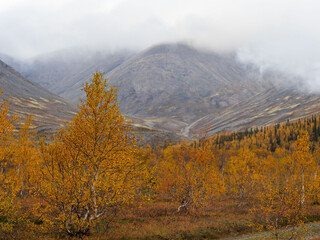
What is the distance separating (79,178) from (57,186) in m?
1.68

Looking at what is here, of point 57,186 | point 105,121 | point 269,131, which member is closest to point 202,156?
point 105,121

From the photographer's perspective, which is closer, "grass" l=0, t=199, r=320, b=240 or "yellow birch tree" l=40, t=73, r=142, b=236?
"yellow birch tree" l=40, t=73, r=142, b=236

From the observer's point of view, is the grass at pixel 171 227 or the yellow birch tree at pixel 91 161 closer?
the yellow birch tree at pixel 91 161

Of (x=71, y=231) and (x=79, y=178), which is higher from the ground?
(x=79, y=178)

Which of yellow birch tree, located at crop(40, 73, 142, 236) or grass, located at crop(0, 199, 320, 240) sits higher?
yellow birch tree, located at crop(40, 73, 142, 236)

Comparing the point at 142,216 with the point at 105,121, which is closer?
the point at 105,121

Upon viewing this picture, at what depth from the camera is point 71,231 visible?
18.8 meters

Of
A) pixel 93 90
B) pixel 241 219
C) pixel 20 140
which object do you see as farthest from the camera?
pixel 20 140

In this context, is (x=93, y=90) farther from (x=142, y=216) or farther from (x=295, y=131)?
(x=295, y=131)

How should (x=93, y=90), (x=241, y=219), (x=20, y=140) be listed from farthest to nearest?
1. (x=20, y=140)
2. (x=241, y=219)
3. (x=93, y=90)

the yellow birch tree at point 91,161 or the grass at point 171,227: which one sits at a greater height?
the yellow birch tree at point 91,161

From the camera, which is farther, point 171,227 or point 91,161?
point 171,227

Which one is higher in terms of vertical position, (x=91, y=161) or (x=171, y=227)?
(x=91, y=161)

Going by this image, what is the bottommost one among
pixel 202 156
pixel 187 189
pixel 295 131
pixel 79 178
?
pixel 187 189
